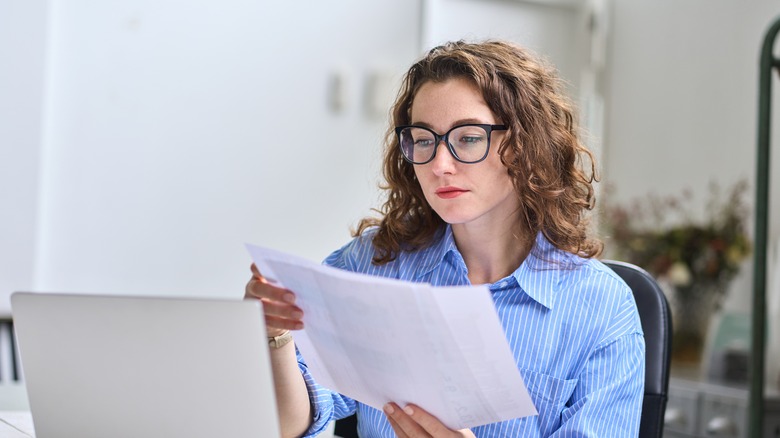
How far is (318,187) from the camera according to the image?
3178mm

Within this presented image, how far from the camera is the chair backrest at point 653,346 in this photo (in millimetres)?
1310

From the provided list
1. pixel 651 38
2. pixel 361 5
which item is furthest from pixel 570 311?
pixel 651 38

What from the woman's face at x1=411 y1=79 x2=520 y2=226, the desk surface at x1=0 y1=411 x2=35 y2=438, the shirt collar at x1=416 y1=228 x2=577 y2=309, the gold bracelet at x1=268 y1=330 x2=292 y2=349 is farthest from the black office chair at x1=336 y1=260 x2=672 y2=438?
the desk surface at x1=0 y1=411 x2=35 y2=438

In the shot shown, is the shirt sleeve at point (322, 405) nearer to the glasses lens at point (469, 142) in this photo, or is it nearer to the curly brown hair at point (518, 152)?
the curly brown hair at point (518, 152)

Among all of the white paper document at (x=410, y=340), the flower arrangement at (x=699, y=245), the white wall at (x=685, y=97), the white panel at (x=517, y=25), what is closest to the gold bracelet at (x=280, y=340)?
the white paper document at (x=410, y=340)

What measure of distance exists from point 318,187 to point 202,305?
94.3 inches

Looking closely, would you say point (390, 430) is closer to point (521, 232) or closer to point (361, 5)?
point (521, 232)

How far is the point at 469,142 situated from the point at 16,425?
66 cm

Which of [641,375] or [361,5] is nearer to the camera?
[641,375]

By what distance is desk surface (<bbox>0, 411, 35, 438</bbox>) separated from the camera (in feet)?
3.59

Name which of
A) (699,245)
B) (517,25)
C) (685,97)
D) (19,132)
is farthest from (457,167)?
(517,25)

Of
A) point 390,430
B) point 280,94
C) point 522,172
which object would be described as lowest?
point 390,430

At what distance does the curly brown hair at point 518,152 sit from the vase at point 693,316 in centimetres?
171

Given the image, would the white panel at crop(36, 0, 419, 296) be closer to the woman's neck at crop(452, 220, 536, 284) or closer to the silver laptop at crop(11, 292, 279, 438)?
the woman's neck at crop(452, 220, 536, 284)
